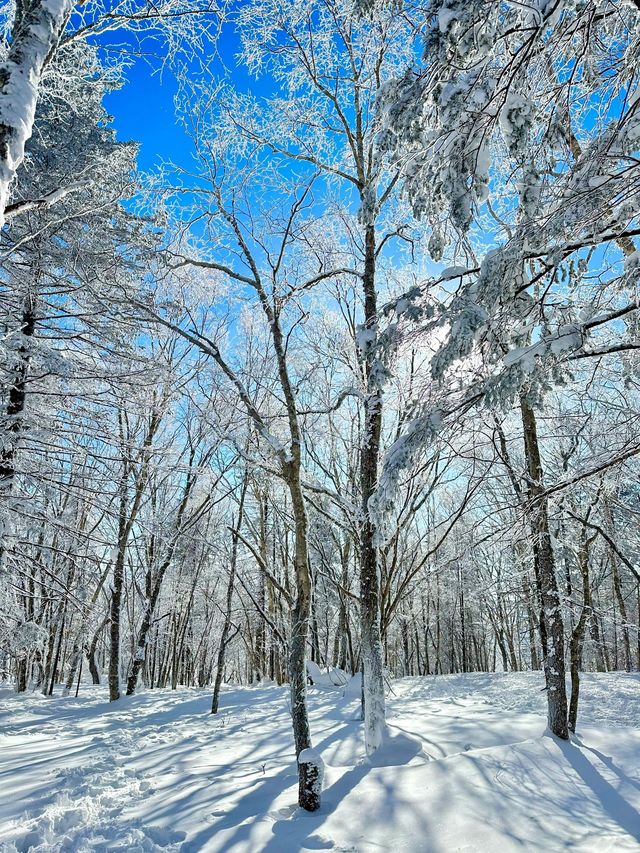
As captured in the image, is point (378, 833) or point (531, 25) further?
point (378, 833)

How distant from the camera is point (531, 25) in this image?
2869mm

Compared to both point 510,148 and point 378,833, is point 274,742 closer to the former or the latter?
point 378,833

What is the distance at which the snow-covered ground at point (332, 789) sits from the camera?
387cm

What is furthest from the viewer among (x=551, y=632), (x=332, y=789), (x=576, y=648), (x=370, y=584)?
(x=576, y=648)

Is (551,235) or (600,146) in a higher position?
(600,146)

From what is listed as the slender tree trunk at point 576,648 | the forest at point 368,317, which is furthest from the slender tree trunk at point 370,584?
the slender tree trunk at point 576,648

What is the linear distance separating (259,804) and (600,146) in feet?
21.4

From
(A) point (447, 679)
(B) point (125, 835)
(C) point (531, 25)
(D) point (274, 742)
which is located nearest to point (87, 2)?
(C) point (531, 25)

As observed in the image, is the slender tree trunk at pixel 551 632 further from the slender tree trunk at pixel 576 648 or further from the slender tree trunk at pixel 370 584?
the slender tree trunk at pixel 370 584

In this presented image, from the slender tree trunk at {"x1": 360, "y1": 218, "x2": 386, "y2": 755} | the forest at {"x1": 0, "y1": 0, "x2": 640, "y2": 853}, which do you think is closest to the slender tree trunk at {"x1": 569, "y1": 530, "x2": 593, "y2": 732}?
the forest at {"x1": 0, "y1": 0, "x2": 640, "y2": 853}

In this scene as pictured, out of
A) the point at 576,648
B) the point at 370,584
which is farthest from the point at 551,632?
the point at 370,584

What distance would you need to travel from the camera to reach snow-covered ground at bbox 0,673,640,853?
152 inches

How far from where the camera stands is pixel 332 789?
16.3 ft

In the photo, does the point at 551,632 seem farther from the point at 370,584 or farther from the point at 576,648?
the point at 370,584
